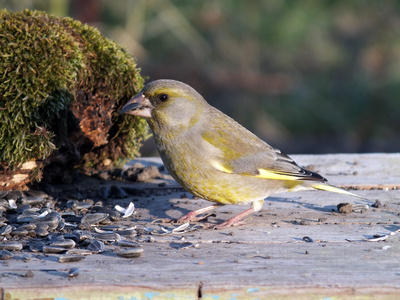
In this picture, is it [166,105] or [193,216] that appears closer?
[193,216]

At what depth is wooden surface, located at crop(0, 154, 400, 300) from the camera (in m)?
2.77

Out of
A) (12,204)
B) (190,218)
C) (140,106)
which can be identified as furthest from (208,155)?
(12,204)

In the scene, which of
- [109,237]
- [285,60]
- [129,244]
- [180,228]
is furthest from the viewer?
[285,60]

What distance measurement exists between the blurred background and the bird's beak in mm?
5817

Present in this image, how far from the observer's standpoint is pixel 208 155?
169 inches

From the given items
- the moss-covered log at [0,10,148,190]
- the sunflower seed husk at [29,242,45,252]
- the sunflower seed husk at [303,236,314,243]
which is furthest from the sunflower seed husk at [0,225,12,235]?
the sunflower seed husk at [303,236,314,243]

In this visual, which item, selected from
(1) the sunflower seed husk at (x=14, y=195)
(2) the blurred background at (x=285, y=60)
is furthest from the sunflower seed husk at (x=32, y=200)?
(2) the blurred background at (x=285, y=60)

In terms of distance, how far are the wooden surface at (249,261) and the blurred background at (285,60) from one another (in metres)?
6.15

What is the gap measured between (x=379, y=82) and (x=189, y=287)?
951 cm

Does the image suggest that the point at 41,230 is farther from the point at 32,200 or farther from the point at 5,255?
the point at 32,200

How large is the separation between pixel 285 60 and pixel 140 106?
8.25 meters

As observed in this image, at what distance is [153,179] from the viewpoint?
5297 millimetres

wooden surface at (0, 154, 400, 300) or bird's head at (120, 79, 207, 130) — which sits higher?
bird's head at (120, 79, 207, 130)

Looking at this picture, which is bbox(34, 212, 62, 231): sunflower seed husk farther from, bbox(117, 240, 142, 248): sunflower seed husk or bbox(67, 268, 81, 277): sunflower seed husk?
bbox(67, 268, 81, 277): sunflower seed husk
